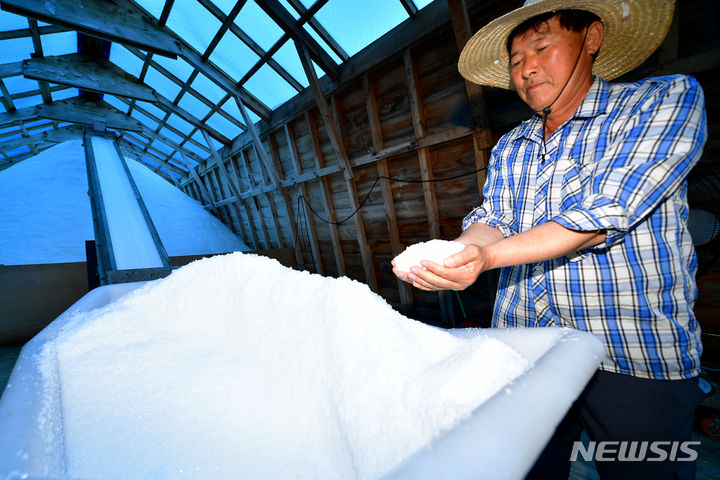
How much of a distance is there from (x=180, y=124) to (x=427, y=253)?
824 cm

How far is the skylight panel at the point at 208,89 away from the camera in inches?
194

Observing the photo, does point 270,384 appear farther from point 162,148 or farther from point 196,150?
point 162,148

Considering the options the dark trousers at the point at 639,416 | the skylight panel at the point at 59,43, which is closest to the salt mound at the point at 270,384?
the dark trousers at the point at 639,416

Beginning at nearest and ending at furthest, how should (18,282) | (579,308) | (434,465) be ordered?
(434,465), (579,308), (18,282)

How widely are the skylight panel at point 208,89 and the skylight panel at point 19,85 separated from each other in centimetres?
355

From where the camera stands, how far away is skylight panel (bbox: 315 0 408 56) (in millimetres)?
2686

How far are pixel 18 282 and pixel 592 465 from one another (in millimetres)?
5750

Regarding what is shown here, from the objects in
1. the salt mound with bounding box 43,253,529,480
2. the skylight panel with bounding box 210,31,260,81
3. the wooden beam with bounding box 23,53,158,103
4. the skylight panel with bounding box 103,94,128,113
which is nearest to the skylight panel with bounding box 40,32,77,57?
the wooden beam with bounding box 23,53,158,103

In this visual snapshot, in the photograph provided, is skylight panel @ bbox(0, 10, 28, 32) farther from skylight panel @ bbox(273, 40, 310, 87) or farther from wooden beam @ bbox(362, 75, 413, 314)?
wooden beam @ bbox(362, 75, 413, 314)

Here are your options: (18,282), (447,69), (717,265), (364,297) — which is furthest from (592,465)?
(18,282)

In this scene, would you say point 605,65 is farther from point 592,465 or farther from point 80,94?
point 80,94

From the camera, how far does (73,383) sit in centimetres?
67

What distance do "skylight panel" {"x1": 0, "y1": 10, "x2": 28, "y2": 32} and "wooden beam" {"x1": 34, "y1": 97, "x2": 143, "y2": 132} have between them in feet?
8.53

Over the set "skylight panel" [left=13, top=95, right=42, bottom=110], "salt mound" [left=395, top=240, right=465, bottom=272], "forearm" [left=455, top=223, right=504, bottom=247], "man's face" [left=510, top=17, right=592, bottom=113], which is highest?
"skylight panel" [left=13, top=95, right=42, bottom=110]
